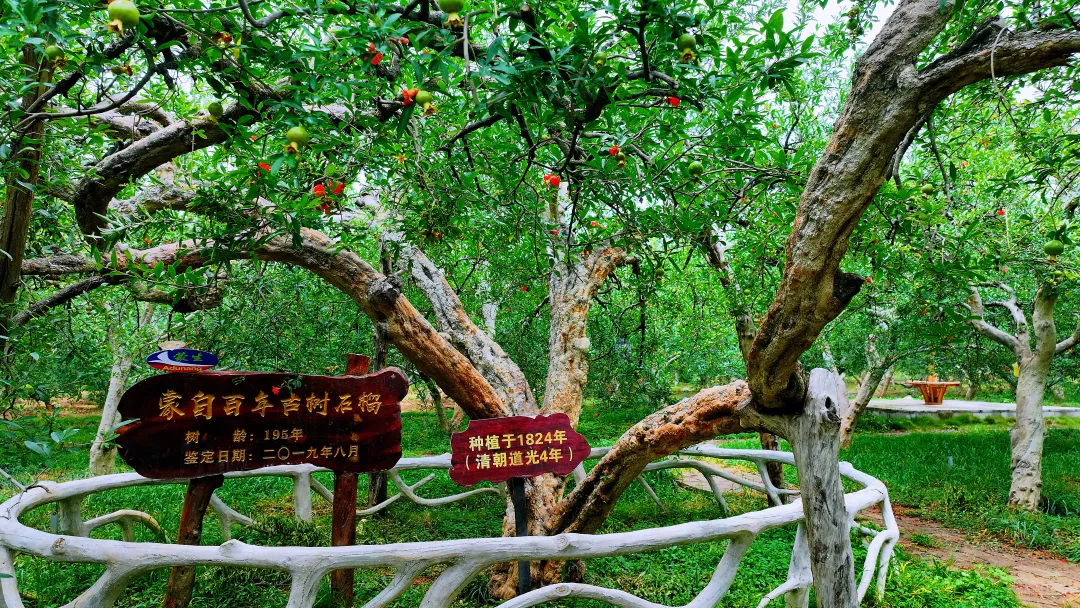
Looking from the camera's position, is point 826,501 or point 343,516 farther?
point 343,516

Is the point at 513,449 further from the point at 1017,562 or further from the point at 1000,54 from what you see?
the point at 1017,562

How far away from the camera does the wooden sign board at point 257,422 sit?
321 cm

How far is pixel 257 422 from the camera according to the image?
3430mm

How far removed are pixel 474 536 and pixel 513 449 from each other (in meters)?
1.94

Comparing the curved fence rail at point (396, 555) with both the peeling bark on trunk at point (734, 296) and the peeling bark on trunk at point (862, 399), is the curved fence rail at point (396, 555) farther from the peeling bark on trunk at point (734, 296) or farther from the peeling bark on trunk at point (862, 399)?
the peeling bark on trunk at point (862, 399)

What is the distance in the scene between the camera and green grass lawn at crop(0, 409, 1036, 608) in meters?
3.84

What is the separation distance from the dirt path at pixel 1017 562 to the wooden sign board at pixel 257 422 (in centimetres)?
428

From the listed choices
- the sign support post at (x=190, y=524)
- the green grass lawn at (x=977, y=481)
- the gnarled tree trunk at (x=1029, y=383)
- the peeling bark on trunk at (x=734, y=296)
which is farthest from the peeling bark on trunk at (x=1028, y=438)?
the sign support post at (x=190, y=524)

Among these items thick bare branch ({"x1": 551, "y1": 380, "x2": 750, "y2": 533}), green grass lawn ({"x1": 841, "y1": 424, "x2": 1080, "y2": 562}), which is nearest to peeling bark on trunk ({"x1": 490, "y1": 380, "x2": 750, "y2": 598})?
thick bare branch ({"x1": 551, "y1": 380, "x2": 750, "y2": 533})

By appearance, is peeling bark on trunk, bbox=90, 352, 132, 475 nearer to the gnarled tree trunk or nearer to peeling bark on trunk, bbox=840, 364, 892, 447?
peeling bark on trunk, bbox=840, 364, 892, 447

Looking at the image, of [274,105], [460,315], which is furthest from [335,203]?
[460,315]

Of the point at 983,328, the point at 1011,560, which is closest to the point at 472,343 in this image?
the point at 1011,560

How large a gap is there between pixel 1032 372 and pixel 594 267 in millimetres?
5076

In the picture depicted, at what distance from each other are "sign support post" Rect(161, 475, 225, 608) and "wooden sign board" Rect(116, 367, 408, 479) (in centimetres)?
11
